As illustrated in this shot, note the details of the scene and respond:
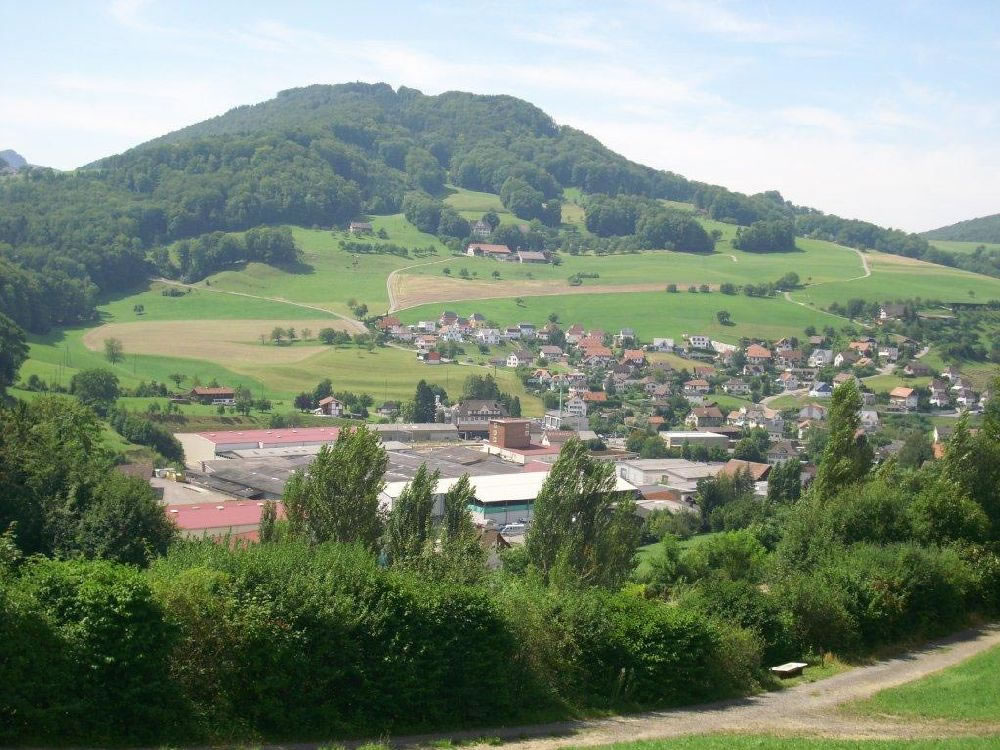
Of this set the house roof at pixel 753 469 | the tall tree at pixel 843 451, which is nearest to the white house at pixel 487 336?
the house roof at pixel 753 469

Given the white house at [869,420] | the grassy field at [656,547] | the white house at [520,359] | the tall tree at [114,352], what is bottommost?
the grassy field at [656,547]

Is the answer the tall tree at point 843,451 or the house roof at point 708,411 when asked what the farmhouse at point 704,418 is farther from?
the tall tree at point 843,451

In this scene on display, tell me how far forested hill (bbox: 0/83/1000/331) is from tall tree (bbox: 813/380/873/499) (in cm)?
6281

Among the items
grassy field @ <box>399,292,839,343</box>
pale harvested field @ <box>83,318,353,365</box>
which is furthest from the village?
pale harvested field @ <box>83,318,353,365</box>

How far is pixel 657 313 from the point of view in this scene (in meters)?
103

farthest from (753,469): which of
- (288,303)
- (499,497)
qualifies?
(288,303)

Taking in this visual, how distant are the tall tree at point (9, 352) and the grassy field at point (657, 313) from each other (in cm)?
4173

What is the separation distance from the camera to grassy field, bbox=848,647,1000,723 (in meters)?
13.8

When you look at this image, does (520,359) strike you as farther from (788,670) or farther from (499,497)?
(788,670)

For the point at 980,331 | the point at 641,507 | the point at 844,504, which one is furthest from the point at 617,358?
the point at 844,504

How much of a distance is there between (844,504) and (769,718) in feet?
32.0

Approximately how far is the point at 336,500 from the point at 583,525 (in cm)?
559

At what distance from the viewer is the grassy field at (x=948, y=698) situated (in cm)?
1384

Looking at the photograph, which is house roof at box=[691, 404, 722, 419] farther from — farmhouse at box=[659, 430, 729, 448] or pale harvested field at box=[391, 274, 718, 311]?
pale harvested field at box=[391, 274, 718, 311]
